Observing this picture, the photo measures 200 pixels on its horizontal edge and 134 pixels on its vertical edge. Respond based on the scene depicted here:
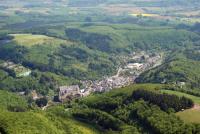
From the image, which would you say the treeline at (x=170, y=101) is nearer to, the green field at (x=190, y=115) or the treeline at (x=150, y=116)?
the treeline at (x=150, y=116)

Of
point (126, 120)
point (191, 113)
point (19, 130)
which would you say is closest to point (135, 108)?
point (126, 120)

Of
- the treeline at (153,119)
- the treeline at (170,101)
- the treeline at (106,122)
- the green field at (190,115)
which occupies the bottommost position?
the treeline at (106,122)

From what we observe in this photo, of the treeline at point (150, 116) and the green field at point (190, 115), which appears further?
the green field at point (190, 115)

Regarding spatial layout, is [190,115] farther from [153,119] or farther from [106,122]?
[106,122]

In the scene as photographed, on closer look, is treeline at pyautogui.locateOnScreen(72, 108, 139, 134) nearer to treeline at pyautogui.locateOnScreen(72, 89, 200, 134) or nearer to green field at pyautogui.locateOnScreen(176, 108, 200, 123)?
treeline at pyautogui.locateOnScreen(72, 89, 200, 134)

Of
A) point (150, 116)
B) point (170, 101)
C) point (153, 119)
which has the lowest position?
point (150, 116)

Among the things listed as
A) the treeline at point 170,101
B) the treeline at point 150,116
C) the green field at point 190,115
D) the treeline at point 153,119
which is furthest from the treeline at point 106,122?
the green field at point 190,115

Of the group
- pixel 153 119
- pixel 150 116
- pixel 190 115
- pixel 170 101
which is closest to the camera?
pixel 153 119

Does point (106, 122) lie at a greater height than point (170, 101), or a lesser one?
lesser

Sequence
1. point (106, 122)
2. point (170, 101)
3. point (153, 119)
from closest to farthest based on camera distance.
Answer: point (153, 119) < point (106, 122) < point (170, 101)

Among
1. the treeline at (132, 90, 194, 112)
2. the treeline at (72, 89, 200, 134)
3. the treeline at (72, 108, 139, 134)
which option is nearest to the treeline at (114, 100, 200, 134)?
the treeline at (72, 89, 200, 134)

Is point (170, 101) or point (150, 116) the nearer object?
point (150, 116)

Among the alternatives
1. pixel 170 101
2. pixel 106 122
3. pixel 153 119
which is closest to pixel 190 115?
pixel 170 101
